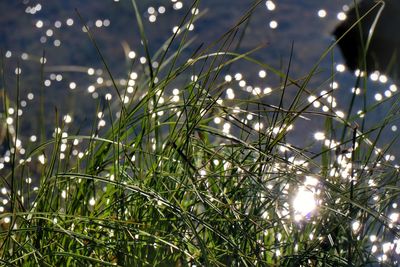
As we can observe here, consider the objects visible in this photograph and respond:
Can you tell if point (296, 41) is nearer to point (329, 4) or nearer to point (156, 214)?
point (329, 4)

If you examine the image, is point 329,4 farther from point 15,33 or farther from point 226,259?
point 226,259

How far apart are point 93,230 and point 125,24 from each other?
3679 millimetres

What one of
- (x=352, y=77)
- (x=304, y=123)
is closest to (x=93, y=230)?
(x=304, y=123)

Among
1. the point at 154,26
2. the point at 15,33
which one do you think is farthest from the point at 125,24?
the point at 15,33

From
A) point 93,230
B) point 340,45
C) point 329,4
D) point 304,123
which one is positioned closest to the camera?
point 93,230

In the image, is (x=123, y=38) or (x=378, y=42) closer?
(x=378, y=42)

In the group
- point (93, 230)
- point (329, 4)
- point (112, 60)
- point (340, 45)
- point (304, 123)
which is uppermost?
point (329, 4)

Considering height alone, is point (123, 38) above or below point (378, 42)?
below

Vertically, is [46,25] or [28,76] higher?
[46,25]

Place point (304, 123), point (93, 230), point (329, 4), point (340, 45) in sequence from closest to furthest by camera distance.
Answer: point (93, 230), point (304, 123), point (340, 45), point (329, 4)

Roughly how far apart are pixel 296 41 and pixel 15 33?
176 cm

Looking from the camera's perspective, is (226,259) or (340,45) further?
(340,45)

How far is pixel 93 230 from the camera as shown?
67.2 inches

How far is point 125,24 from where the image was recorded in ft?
17.3
